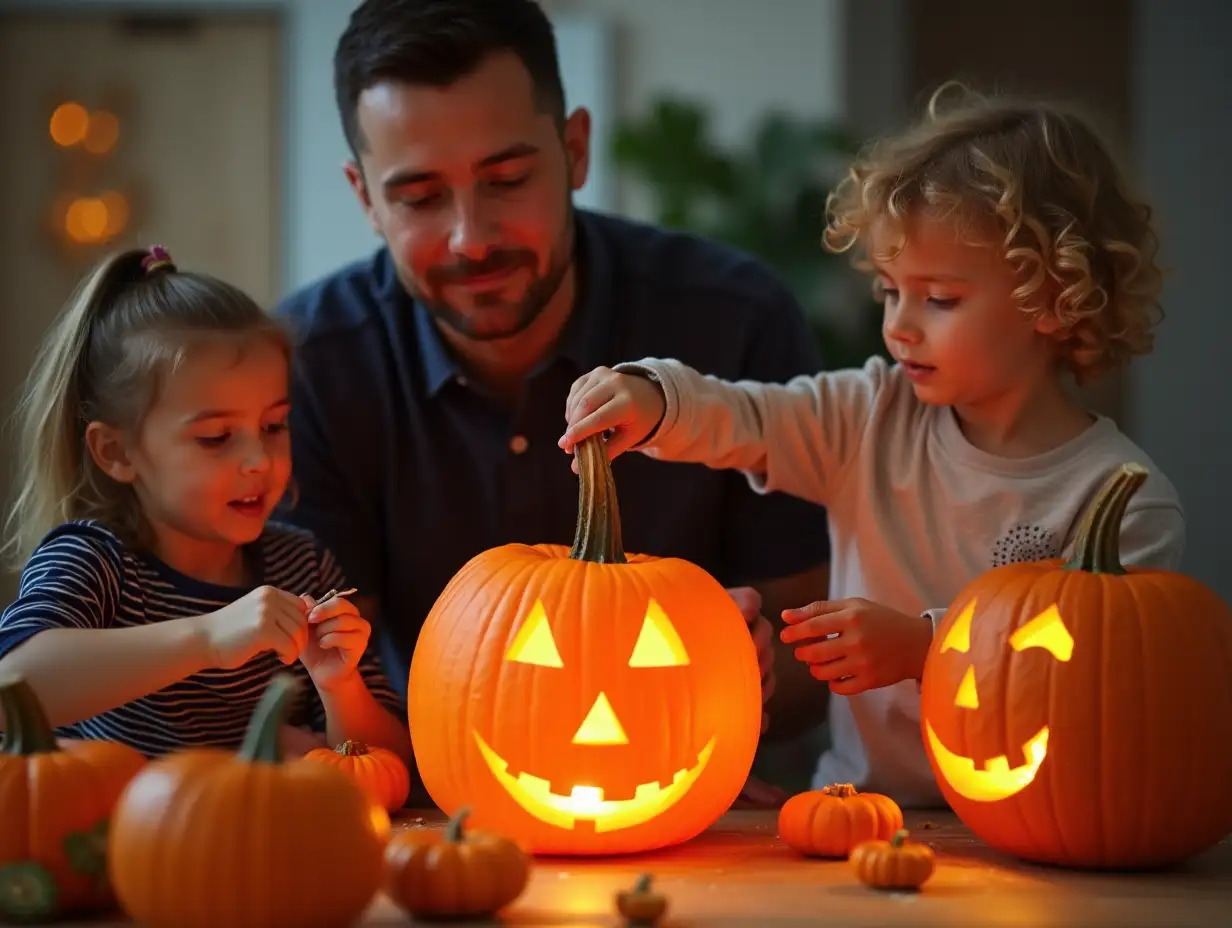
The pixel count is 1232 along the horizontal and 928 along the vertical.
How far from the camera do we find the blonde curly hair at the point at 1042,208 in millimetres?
1750

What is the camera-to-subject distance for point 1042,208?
69.9 inches

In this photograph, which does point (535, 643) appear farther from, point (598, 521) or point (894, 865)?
point (894, 865)

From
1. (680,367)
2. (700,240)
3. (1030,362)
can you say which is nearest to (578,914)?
(680,367)

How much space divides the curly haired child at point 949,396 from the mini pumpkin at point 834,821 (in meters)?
0.20

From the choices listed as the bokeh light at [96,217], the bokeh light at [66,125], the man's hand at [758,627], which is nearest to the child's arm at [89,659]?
the man's hand at [758,627]

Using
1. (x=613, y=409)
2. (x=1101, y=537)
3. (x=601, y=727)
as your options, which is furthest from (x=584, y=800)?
(x=1101, y=537)

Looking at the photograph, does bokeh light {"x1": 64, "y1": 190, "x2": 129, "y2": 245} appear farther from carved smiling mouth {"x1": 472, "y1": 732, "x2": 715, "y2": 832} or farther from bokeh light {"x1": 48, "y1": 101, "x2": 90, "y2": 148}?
carved smiling mouth {"x1": 472, "y1": 732, "x2": 715, "y2": 832}

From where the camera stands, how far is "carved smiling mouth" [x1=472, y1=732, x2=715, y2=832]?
1.41 meters

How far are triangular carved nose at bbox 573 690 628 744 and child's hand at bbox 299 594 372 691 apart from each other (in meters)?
0.30

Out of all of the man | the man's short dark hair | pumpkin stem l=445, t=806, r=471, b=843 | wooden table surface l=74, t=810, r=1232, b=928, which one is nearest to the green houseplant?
the man

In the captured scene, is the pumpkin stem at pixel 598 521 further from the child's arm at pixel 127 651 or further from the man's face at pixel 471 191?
the man's face at pixel 471 191

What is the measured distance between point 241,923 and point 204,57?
4.97 meters

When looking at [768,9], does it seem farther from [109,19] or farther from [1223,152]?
[109,19]

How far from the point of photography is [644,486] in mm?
2281
